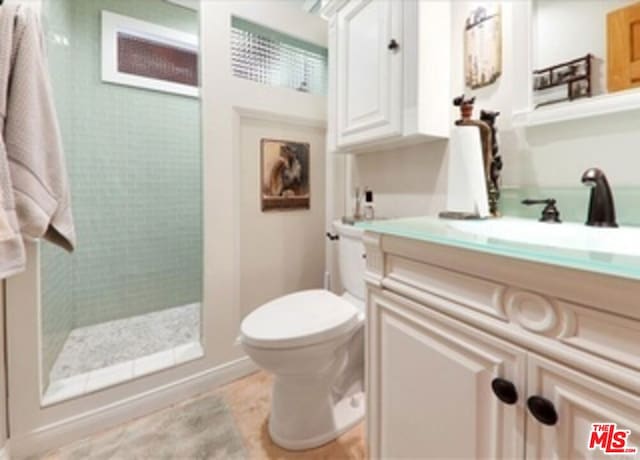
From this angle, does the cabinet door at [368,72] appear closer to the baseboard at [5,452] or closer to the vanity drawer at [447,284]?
the vanity drawer at [447,284]

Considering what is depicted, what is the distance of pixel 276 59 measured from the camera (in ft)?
5.75

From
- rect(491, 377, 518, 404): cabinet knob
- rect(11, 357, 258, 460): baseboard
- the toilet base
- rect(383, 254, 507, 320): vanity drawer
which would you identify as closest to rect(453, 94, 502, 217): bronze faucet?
rect(383, 254, 507, 320): vanity drawer

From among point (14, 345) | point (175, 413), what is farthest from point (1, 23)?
point (175, 413)

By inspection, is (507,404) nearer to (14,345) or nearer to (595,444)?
(595,444)

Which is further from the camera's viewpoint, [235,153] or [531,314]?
[235,153]

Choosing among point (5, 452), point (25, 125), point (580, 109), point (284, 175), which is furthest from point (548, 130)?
point (5, 452)

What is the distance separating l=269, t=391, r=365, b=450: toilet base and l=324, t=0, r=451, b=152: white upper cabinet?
3.67 ft

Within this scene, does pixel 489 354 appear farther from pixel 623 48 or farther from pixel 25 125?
pixel 25 125

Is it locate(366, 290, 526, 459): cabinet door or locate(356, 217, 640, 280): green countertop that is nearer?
locate(356, 217, 640, 280): green countertop

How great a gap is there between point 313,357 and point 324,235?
3.24 ft

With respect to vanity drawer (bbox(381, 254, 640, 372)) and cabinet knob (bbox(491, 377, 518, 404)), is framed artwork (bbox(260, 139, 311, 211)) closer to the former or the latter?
vanity drawer (bbox(381, 254, 640, 372))

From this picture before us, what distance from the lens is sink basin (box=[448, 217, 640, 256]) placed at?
1.78 feet

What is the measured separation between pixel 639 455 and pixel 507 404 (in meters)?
0.16

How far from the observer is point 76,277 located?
1.88 metres
